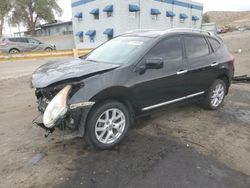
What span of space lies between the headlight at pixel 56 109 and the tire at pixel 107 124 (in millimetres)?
430

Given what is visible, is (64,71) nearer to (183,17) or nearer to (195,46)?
(195,46)

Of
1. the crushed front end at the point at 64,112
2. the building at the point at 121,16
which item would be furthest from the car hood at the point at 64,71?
the building at the point at 121,16

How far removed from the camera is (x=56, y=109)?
11.2 feet

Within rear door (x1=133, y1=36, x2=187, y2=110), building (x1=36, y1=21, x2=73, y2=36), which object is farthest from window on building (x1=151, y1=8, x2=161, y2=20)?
rear door (x1=133, y1=36, x2=187, y2=110)

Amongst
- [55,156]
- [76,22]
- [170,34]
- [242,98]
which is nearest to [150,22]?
[76,22]

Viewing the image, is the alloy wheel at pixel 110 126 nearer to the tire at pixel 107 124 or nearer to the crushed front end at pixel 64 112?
the tire at pixel 107 124

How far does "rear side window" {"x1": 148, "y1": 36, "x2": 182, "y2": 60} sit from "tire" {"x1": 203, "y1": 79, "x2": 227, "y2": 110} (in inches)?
54.0

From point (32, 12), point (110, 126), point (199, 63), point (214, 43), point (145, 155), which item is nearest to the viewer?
point (145, 155)

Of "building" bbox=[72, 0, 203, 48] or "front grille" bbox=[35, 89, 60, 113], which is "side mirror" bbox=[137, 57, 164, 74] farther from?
"building" bbox=[72, 0, 203, 48]

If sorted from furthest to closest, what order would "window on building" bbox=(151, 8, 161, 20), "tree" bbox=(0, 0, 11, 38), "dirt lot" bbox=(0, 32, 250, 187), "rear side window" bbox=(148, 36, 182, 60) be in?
"tree" bbox=(0, 0, 11, 38)
"window on building" bbox=(151, 8, 161, 20)
"rear side window" bbox=(148, 36, 182, 60)
"dirt lot" bbox=(0, 32, 250, 187)

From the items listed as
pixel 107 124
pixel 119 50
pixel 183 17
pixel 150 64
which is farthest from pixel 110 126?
pixel 183 17

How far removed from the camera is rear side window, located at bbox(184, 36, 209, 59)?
4.99 metres

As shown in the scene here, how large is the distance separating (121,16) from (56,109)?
2128 cm

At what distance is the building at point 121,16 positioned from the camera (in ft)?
78.0
